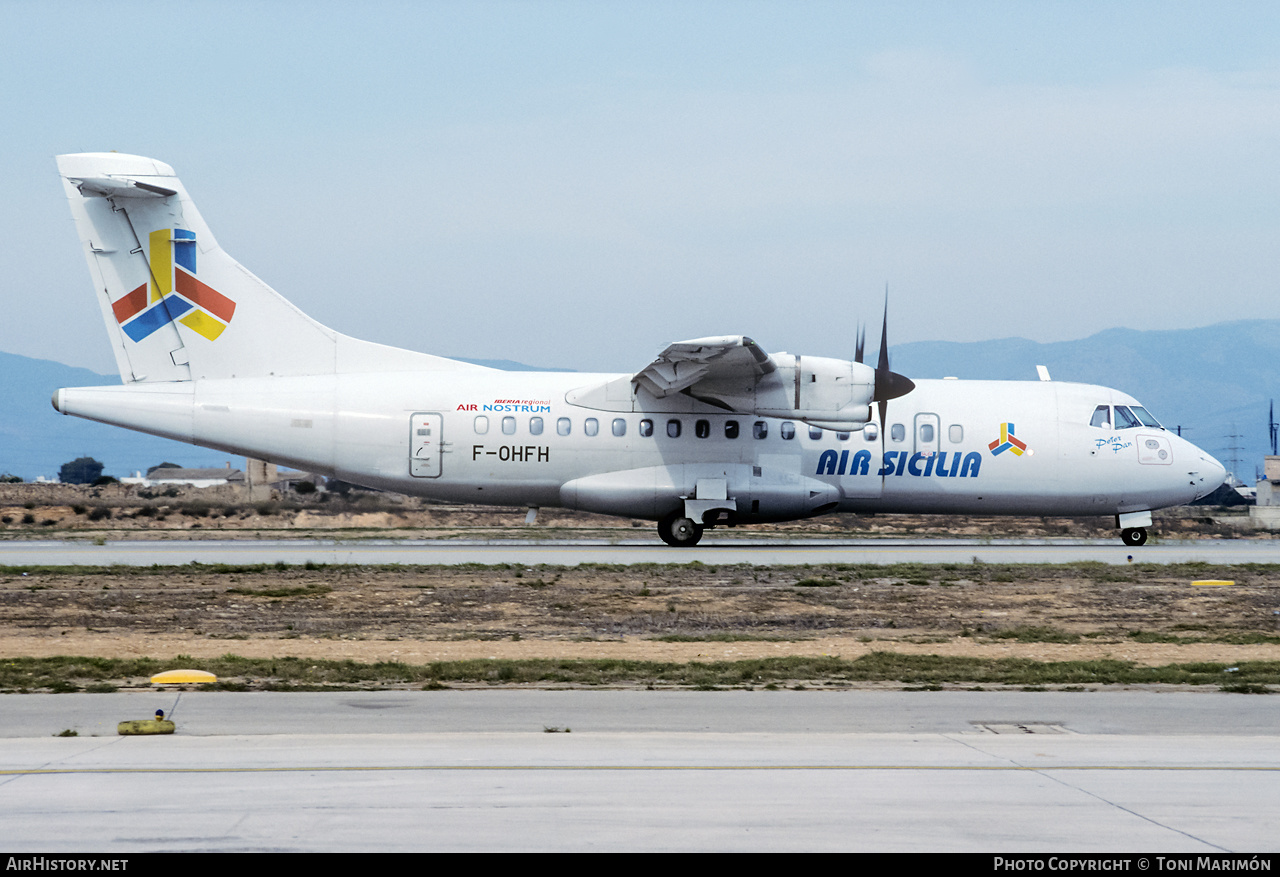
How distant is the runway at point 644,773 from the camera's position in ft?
20.7

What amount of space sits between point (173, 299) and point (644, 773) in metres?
22.5

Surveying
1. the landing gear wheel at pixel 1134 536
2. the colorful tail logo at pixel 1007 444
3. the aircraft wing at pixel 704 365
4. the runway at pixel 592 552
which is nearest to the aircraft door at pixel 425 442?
the runway at pixel 592 552

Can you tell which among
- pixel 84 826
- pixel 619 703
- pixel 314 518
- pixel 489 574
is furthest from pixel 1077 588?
pixel 314 518

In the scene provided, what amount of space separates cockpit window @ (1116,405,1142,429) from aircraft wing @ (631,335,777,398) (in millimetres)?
9190

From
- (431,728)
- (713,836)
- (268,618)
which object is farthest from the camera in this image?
(268,618)

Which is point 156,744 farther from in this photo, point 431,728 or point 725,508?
point 725,508

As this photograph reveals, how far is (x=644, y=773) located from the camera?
7.83 metres

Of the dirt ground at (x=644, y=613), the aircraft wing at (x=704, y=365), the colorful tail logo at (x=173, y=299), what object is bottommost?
the dirt ground at (x=644, y=613)

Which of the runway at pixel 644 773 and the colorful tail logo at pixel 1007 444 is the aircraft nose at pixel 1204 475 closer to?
the colorful tail logo at pixel 1007 444

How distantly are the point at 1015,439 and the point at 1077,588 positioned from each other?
7390 millimetres

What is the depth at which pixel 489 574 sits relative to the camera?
22.9m

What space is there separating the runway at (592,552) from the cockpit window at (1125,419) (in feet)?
9.92

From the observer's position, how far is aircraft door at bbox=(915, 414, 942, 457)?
2823 cm

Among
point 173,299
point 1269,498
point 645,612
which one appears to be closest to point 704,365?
point 645,612
